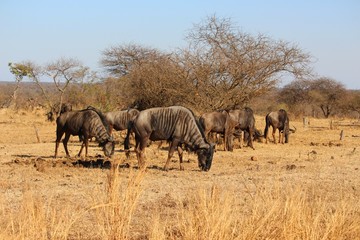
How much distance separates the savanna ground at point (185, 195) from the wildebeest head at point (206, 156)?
1.06 feet

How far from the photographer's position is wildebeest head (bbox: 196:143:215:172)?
12.8 metres

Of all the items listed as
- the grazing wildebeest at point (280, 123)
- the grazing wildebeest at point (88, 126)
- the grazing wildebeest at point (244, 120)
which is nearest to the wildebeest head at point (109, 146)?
the grazing wildebeest at point (88, 126)

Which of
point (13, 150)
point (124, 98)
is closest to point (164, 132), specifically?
point (13, 150)

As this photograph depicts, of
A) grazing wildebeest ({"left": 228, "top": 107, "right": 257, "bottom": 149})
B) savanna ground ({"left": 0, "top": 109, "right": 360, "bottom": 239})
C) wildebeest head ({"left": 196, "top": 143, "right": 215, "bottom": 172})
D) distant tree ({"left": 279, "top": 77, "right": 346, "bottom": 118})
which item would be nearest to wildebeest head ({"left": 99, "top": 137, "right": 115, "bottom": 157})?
savanna ground ({"left": 0, "top": 109, "right": 360, "bottom": 239})

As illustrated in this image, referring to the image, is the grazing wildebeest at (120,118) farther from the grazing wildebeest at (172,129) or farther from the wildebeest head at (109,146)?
the grazing wildebeest at (172,129)

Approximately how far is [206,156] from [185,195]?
15.8 ft

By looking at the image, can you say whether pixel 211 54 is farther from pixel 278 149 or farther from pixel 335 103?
pixel 335 103

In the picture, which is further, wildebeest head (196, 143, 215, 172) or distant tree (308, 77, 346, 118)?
distant tree (308, 77, 346, 118)

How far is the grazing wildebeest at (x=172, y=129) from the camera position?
13.0m

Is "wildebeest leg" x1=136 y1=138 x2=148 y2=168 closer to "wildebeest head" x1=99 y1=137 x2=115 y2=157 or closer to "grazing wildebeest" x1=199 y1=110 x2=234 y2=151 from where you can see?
"wildebeest head" x1=99 y1=137 x2=115 y2=157

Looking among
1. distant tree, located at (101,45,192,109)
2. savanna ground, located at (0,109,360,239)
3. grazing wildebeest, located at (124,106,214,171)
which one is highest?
distant tree, located at (101,45,192,109)

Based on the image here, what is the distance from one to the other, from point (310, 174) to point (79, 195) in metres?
5.72

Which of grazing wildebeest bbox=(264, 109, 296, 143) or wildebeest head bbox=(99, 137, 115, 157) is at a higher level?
grazing wildebeest bbox=(264, 109, 296, 143)

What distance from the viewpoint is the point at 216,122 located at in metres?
18.8
